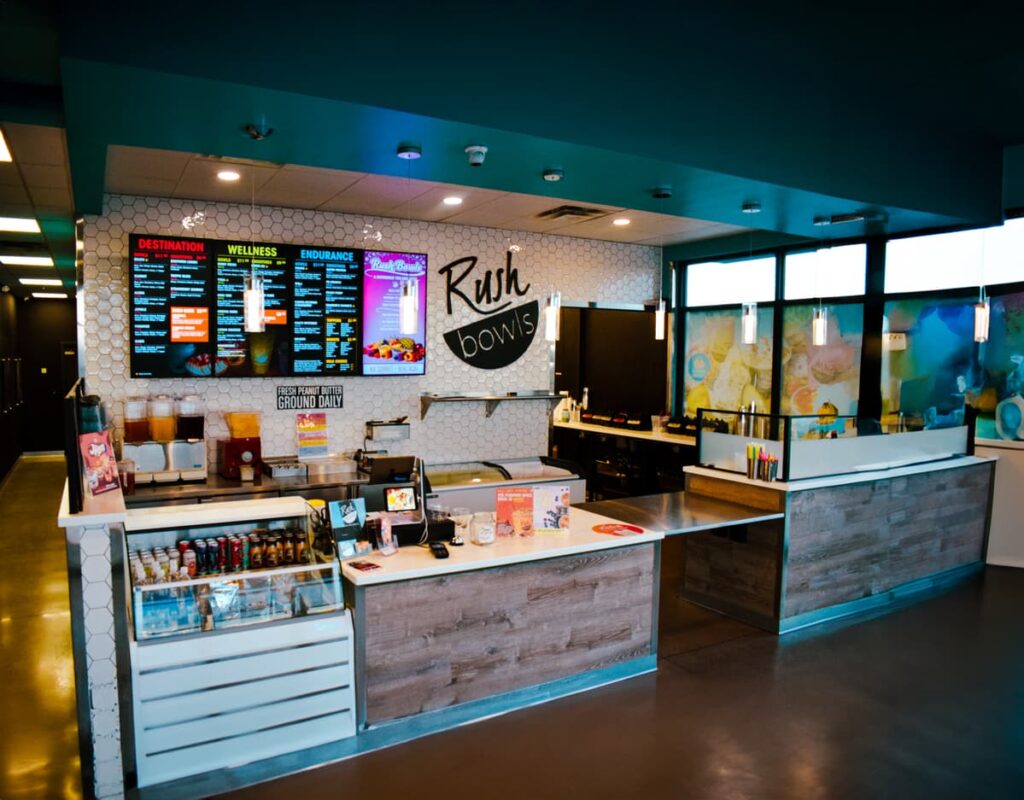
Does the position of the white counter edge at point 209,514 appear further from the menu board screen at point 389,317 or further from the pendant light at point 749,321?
the pendant light at point 749,321

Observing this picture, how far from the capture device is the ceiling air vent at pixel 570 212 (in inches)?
233

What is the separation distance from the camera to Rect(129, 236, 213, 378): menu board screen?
535 cm

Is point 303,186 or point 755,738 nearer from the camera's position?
point 755,738

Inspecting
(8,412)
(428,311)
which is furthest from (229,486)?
(8,412)

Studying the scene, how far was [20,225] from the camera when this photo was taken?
671 cm

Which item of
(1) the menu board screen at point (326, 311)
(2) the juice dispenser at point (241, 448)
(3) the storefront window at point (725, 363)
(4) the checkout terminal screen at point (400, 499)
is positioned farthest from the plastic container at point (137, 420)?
(3) the storefront window at point (725, 363)

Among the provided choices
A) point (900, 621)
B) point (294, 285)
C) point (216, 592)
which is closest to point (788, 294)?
point (900, 621)

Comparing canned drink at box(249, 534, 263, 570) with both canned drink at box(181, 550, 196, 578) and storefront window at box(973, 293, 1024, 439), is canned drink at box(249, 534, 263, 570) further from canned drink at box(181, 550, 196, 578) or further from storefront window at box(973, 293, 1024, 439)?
storefront window at box(973, 293, 1024, 439)

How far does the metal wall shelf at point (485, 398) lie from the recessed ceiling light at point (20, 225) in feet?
12.4

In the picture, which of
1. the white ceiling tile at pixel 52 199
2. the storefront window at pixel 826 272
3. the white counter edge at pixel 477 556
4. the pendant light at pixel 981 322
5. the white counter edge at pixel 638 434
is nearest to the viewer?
the white counter edge at pixel 477 556

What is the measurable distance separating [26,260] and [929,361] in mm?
10066

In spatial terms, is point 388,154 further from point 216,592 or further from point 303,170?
point 216,592

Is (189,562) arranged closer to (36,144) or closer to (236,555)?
(236,555)

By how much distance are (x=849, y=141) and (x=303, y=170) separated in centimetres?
350
